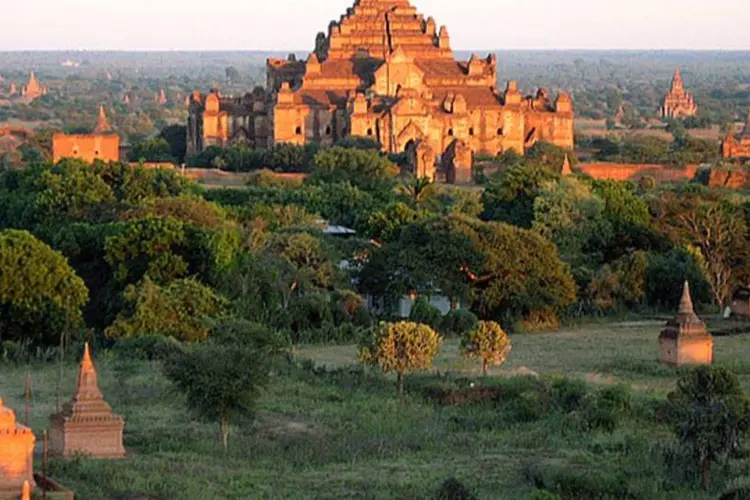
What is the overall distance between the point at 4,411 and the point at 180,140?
60.3 m

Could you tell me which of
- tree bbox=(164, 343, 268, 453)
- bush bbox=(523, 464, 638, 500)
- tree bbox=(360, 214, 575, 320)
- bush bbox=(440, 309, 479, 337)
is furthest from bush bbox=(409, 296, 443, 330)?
bush bbox=(523, 464, 638, 500)

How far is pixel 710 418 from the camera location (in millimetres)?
26438

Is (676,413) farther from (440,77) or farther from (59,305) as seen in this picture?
(440,77)

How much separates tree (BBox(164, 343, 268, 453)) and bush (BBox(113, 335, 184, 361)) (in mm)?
5947

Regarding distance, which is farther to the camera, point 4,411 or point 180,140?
point 180,140

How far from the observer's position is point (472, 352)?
3456 cm

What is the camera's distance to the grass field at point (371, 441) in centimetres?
2514

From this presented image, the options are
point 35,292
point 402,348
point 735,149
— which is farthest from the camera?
point 735,149

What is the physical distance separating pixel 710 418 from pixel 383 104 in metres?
51.1

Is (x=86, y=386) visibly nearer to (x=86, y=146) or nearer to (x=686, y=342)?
(x=686, y=342)

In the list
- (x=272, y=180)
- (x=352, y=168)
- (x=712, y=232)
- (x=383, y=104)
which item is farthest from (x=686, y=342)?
(x=383, y=104)

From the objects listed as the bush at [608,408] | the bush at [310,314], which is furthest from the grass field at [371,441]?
the bush at [310,314]

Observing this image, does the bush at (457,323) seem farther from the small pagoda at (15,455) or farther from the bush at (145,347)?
the small pagoda at (15,455)

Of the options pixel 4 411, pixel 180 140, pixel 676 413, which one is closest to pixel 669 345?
pixel 676 413
